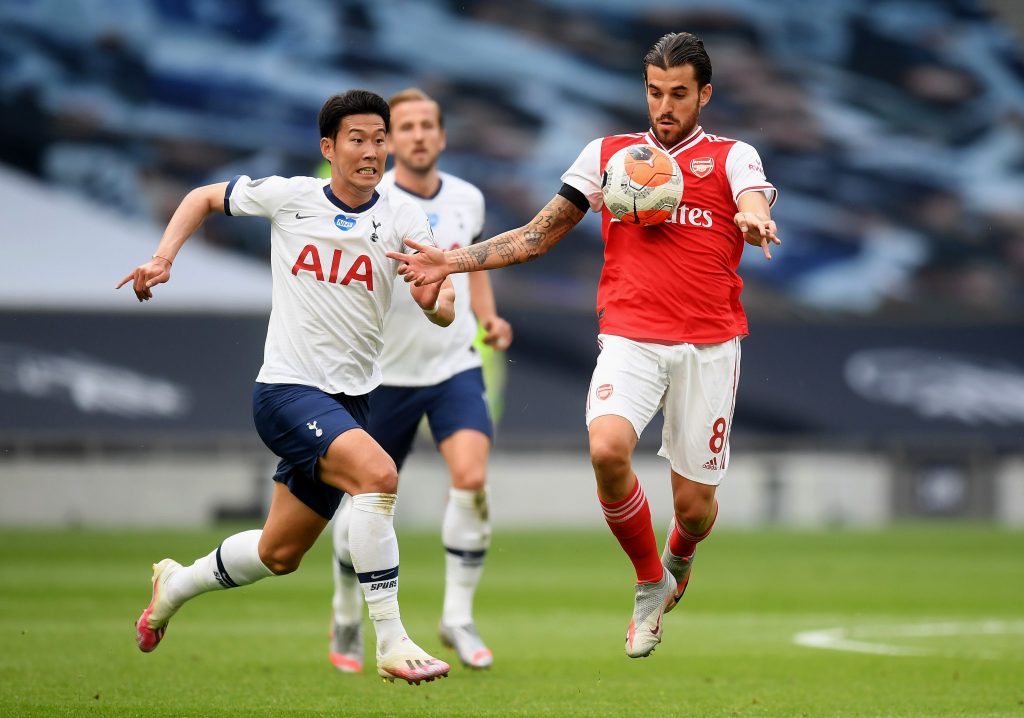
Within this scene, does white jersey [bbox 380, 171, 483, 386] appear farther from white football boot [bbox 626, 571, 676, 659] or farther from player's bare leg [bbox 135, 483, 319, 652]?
white football boot [bbox 626, 571, 676, 659]

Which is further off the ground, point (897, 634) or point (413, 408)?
point (413, 408)

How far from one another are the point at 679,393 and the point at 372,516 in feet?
5.01

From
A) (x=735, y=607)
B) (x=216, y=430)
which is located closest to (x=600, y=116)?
(x=216, y=430)

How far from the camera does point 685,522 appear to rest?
7.16 metres

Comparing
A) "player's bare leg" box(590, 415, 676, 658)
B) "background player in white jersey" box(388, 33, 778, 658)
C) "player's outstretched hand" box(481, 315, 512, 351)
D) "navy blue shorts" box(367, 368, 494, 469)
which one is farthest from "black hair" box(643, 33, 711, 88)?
"navy blue shorts" box(367, 368, 494, 469)

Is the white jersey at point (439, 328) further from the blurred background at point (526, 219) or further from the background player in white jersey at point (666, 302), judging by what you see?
the blurred background at point (526, 219)

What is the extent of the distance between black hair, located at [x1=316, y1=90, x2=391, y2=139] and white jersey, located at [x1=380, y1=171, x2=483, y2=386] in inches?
78.8

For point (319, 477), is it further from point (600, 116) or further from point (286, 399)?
point (600, 116)

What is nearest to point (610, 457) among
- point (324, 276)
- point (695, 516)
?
point (695, 516)

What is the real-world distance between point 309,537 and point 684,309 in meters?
1.90

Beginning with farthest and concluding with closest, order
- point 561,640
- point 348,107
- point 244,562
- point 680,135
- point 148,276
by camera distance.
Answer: point 561,640, point 680,135, point 244,562, point 348,107, point 148,276

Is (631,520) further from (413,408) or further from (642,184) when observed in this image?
(413,408)

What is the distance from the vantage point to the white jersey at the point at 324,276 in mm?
6492

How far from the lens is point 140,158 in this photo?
26.5 m
